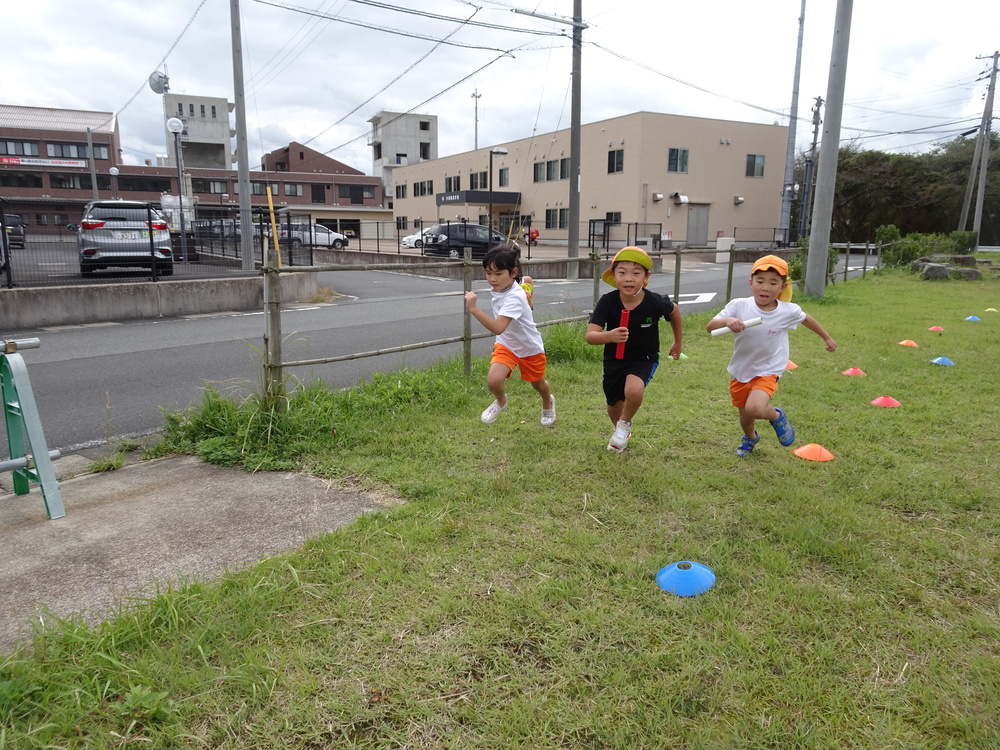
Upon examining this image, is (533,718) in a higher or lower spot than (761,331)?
lower

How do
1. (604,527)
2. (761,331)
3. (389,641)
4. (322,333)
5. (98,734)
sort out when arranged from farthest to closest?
(322,333), (761,331), (604,527), (389,641), (98,734)

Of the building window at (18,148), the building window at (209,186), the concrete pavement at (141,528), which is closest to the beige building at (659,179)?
the concrete pavement at (141,528)

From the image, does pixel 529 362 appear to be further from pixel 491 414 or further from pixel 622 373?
pixel 622 373

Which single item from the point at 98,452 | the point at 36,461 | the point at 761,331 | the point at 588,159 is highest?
the point at 588,159

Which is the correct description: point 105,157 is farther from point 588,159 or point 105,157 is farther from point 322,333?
point 322,333

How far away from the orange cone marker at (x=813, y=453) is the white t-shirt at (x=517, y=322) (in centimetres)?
194

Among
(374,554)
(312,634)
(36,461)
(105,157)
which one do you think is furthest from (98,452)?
(105,157)

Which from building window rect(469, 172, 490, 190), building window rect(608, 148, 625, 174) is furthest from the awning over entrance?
building window rect(608, 148, 625, 174)

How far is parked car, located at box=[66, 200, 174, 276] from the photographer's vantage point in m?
A: 13.0

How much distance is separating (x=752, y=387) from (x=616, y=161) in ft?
127

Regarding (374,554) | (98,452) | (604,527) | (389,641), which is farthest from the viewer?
(98,452)

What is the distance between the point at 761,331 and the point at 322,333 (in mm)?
7144

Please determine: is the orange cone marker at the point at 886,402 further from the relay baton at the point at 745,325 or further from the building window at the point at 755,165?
the building window at the point at 755,165

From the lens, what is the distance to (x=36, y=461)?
3.65 metres
